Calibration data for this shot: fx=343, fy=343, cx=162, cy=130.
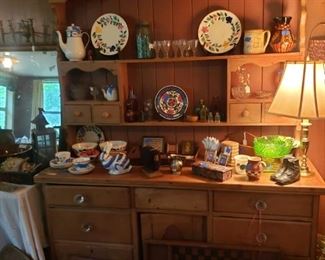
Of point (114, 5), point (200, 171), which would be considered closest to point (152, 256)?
point (200, 171)

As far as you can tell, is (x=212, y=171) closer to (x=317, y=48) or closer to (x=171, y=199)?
(x=171, y=199)

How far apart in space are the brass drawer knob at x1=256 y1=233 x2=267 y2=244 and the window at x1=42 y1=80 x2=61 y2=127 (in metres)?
1.34

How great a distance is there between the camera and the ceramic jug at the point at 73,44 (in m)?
1.88

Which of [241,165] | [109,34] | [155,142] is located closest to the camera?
[241,165]

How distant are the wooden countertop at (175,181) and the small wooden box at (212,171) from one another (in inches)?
0.8

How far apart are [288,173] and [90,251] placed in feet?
3.61

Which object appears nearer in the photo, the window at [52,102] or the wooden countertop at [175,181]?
the wooden countertop at [175,181]

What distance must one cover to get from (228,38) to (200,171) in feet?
2.36

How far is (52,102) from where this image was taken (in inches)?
84.7

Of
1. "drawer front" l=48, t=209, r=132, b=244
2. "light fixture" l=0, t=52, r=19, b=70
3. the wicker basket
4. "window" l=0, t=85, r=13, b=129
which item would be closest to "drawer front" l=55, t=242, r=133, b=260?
"drawer front" l=48, t=209, r=132, b=244

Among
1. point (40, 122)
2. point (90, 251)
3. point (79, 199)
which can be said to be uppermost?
point (40, 122)

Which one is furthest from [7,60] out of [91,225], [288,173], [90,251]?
[288,173]

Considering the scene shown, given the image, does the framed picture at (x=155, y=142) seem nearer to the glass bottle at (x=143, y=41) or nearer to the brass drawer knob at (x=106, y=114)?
the brass drawer knob at (x=106, y=114)

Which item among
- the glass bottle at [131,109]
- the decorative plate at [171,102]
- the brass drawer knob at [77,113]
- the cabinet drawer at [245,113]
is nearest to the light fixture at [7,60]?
the brass drawer knob at [77,113]
